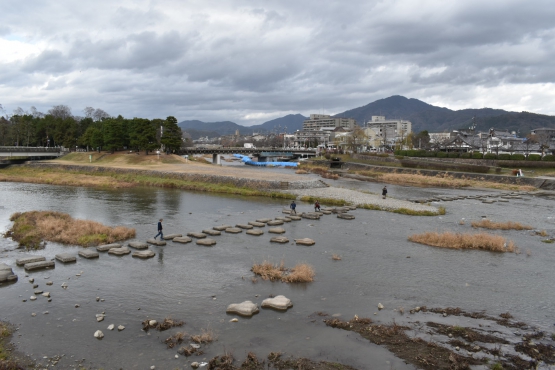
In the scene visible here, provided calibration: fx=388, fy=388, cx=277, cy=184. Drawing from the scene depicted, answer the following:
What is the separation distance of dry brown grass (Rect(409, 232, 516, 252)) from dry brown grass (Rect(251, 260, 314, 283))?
10662 millimetres

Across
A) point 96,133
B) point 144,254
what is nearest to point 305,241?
point 144,254

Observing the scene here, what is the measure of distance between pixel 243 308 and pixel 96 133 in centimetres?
8599

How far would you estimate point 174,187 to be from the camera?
55156 mm

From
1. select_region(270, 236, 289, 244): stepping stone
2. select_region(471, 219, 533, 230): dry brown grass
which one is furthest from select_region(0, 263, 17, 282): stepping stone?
select_region(471, 219, 533, 230): dry brown grass

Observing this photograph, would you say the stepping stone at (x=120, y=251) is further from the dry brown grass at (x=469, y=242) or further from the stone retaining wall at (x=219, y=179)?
the stone retaining wall at (x=219, y=179)

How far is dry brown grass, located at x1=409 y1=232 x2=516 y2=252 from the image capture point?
2397cm

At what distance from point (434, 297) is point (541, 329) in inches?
152

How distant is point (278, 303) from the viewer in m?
14.9

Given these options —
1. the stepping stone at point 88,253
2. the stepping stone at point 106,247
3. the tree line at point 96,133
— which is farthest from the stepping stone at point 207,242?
the tree line at point 96,133

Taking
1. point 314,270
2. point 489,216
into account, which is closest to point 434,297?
point 314,270

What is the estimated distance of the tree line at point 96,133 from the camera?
83.2m

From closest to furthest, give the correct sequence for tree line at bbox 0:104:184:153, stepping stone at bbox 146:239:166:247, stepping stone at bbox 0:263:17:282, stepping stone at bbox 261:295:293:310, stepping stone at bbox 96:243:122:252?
stepping stone at bbox 261:295:293:310 → stepping stone at bbox 0:263:17:282 → stepping stone at bbox 96:243:122:252 → stepping stone at bbox 146:239:166:247 → tree line at bbox 0:104:184:153

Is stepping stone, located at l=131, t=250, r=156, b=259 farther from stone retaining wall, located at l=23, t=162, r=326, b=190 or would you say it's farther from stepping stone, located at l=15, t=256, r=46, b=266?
stone retaining wall, located at l=23, t=162, r=326, b=190

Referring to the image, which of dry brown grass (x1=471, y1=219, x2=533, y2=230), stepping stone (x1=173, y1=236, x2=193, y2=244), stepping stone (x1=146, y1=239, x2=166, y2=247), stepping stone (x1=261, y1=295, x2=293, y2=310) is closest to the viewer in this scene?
stepping stone (x1=261, y1=295, x2=293, y2=310)
